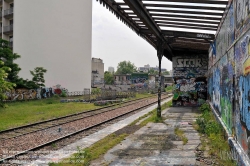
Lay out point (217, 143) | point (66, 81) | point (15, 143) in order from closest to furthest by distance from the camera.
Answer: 1. point (217, 143)
2. point (15, 143)
3. point (66, 81)

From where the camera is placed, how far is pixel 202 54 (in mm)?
18172

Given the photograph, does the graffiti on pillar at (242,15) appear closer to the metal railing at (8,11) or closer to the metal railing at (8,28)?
the metal railing at (8,28)

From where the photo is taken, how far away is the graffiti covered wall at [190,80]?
18.1m

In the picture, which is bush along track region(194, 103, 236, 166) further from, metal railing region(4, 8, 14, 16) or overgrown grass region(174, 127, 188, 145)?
metal railing region(4, 8, 14, 16)

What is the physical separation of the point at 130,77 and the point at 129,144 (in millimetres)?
72425

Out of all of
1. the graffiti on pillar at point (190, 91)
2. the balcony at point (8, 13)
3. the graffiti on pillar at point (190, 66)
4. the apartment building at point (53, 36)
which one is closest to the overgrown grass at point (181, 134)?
the graffiti on pillar at point (190, 91)

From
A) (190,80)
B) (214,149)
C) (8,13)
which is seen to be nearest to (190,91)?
(190,80)

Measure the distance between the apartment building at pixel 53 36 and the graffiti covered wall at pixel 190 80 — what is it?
21.3m

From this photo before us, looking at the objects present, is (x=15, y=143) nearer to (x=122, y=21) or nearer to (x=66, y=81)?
(x=122, y=21)

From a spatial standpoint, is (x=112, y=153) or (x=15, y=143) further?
(x=15, y=143)

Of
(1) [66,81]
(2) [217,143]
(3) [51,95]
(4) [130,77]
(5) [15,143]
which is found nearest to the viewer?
(2) [217,143]

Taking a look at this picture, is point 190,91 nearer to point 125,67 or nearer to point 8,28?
point 8,28

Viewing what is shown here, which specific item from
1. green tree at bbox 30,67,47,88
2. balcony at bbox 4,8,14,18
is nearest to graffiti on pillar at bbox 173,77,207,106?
green tree at bbox 30,67,47,88

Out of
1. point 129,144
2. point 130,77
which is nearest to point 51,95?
point 129,144
